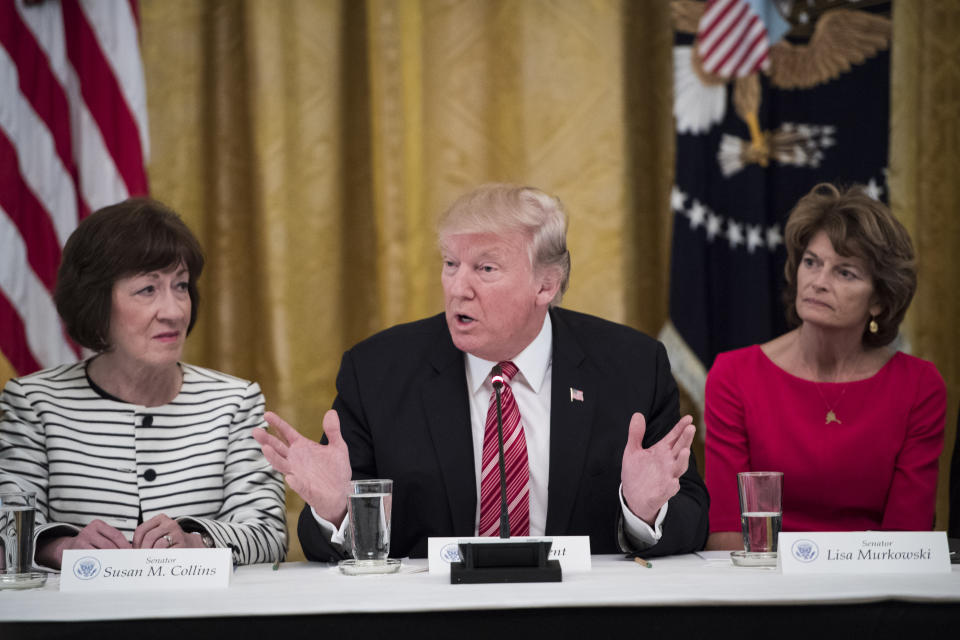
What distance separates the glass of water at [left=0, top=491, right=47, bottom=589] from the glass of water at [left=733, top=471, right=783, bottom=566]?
122cm

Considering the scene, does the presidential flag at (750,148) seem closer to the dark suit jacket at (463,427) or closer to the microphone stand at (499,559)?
the dark suit jacket at (463,427)

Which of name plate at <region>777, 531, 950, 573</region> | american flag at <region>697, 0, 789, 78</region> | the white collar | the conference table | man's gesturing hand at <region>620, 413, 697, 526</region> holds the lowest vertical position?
the conference table

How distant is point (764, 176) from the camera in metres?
3.62

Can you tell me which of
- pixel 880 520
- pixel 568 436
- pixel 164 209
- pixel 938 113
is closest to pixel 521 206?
pixel 568 436

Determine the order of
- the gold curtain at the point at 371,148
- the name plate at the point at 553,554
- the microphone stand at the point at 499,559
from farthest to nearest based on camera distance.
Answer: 1. the gold curtain at the point at 371,148
2. the name plate at the point at 553,554
3. the microphone stand at the point at 499,559

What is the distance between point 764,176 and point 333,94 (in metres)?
1.67

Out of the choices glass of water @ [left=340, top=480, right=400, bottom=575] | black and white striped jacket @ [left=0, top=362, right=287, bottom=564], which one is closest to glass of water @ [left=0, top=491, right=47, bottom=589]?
glass of water @ [left=340, top=480, right=400, bottom=575]

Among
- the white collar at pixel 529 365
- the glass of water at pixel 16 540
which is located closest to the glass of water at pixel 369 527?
the glass of water at pixel 16 540

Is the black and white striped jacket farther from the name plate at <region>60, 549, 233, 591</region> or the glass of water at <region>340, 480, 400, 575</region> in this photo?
the name plate at <region>60, 549, 233, 591</region>

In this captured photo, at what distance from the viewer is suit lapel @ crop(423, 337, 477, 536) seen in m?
2.12

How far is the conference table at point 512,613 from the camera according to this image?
129 cm

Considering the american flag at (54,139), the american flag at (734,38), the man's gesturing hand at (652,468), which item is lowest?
the man's gesturing hand at (652,468)

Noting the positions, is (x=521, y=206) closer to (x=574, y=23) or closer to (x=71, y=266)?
(x=71, y=266)

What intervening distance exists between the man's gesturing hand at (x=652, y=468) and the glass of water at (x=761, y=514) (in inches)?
4.8
